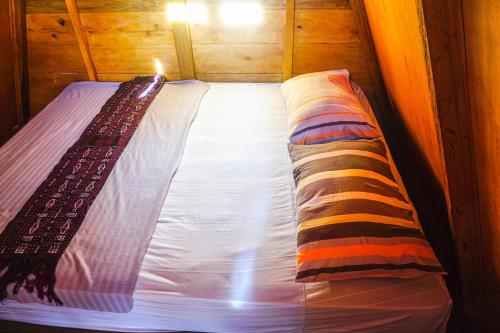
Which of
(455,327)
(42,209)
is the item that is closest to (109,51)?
(42,209)

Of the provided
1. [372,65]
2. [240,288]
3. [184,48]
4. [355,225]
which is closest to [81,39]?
[184,48]

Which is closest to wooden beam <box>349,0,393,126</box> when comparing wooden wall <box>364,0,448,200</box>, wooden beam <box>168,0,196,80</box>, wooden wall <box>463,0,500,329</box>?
wooden wall <box>364,0,448,200</box>

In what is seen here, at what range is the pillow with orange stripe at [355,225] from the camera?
4.19ft

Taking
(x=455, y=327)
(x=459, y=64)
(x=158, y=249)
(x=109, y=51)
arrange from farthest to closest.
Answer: (x=109, y=51), (x=455, y=327), (x=158, y=249), (x=459, y=64)

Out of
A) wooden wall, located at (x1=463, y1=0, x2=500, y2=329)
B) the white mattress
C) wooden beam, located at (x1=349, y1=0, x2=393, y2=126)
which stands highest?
wooden beam, located at (x1=349, y1=0, x2=393, y2=126)

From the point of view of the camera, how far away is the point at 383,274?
1275 millimetres

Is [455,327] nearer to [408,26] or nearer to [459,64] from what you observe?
[459,64]

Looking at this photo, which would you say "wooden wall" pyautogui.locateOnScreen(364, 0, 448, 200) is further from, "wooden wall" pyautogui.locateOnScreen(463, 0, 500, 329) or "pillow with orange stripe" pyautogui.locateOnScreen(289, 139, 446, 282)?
"pillow with orange stripe" pyautogui.locateOnScreen(289, 139, 446, 282)

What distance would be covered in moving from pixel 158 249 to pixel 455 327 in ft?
4.86

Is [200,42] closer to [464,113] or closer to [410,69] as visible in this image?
[410,69]

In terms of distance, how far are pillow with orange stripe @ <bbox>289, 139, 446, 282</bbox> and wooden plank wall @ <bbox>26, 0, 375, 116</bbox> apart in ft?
4.38

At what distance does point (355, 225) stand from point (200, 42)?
205cm

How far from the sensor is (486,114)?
1.13 metres

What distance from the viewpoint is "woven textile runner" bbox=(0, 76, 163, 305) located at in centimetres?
139
